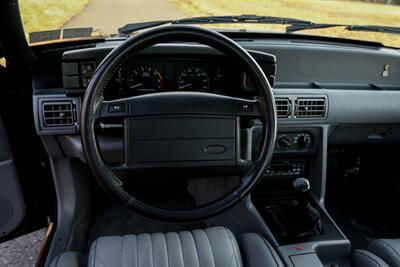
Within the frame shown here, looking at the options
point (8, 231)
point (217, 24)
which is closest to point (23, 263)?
point (8, 231)

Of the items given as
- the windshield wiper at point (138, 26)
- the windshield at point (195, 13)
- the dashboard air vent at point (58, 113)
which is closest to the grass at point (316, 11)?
the windshield at point (195, 13)

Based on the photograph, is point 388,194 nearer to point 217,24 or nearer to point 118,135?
point 217,24

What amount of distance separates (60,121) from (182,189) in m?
1.20

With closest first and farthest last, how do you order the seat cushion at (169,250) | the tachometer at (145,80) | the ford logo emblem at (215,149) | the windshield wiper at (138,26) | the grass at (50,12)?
the seat cushion at (169,250) → the ford logo emblem at (215,149) → the tachometer at (145,80) → the grass at (50,12) → the windshield wiper at (138,26)

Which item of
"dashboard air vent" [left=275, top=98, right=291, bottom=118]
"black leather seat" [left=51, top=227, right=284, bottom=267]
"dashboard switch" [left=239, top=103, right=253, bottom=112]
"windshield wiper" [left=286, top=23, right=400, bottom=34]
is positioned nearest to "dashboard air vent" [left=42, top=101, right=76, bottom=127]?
"black leather seat" [left=51, top=227, right=284, bottom=267]

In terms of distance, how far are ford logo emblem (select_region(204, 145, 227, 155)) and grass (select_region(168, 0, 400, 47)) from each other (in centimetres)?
101

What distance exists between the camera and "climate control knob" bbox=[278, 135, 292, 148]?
243 centimetres

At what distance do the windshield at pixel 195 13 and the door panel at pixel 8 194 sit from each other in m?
0.60

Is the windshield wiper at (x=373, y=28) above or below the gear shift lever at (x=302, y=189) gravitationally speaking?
above

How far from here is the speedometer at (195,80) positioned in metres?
1.97

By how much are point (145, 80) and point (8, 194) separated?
1.08 m

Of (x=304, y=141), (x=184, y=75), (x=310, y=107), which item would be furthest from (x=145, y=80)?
(x=304, y=141)

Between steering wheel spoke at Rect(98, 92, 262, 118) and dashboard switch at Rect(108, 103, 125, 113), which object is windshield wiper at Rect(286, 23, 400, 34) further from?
dashboard switch at Rect(108, 103, 125, 113)

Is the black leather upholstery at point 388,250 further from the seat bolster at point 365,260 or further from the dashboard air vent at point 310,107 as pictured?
the dashboard air vent at point 310,107
